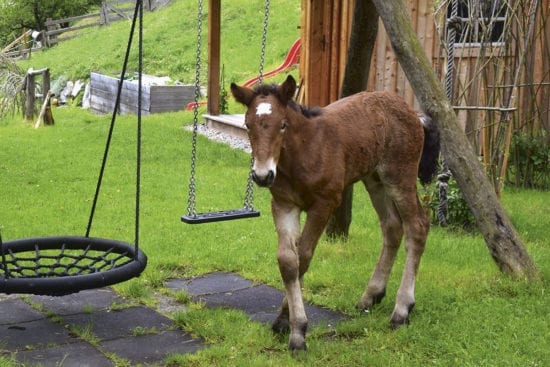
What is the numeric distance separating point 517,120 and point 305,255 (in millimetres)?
6264

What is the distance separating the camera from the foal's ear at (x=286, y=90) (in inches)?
174

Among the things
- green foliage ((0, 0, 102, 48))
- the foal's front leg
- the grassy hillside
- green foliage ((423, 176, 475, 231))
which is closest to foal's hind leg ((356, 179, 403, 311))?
the foal's front leg

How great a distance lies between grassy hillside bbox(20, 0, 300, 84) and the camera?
955 inches

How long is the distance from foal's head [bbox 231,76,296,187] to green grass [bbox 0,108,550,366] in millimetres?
1097

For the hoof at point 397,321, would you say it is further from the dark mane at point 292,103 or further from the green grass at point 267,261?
the dark mane at point 292,103

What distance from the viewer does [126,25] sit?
3684 cm

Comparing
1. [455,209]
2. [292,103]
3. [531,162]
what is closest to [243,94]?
[292,103]

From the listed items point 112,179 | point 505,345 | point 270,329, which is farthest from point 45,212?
point 505,345

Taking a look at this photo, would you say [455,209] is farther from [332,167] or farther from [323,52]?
[323,52]

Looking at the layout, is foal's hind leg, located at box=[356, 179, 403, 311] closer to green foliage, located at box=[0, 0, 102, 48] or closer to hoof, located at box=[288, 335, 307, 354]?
hoof, located at box=[288, 335, 307, 354]

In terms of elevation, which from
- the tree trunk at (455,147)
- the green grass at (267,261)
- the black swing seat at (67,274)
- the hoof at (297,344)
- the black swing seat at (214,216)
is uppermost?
the tree trunk at (455,147)

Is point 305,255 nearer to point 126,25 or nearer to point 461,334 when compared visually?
point 461,334

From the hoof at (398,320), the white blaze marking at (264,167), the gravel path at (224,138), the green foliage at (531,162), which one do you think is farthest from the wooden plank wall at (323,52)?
the white blaze marking at (264,167)

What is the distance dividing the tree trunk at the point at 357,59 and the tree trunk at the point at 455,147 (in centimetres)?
108
